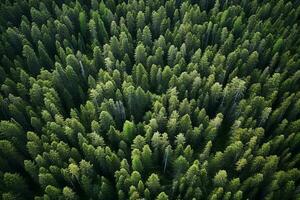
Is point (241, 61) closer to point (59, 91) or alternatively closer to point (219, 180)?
point (219, 180)

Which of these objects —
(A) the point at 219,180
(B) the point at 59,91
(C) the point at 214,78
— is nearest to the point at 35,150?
(B) the point at 59,91

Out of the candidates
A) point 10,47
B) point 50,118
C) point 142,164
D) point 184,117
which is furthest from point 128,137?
point 10,47

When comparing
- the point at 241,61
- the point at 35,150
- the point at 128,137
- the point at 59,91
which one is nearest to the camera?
the point at 35,150

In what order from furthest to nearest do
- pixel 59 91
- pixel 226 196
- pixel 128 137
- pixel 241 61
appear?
pixel 241 61, pixel 59 91, pixel 128 137, pixel 226 196

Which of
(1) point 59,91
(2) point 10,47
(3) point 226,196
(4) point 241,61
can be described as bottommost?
(3) point 226,196

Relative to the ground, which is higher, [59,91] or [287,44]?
[287,44]

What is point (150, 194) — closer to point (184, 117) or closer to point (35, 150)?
point (184, 117)

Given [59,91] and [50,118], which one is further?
[59,91]
